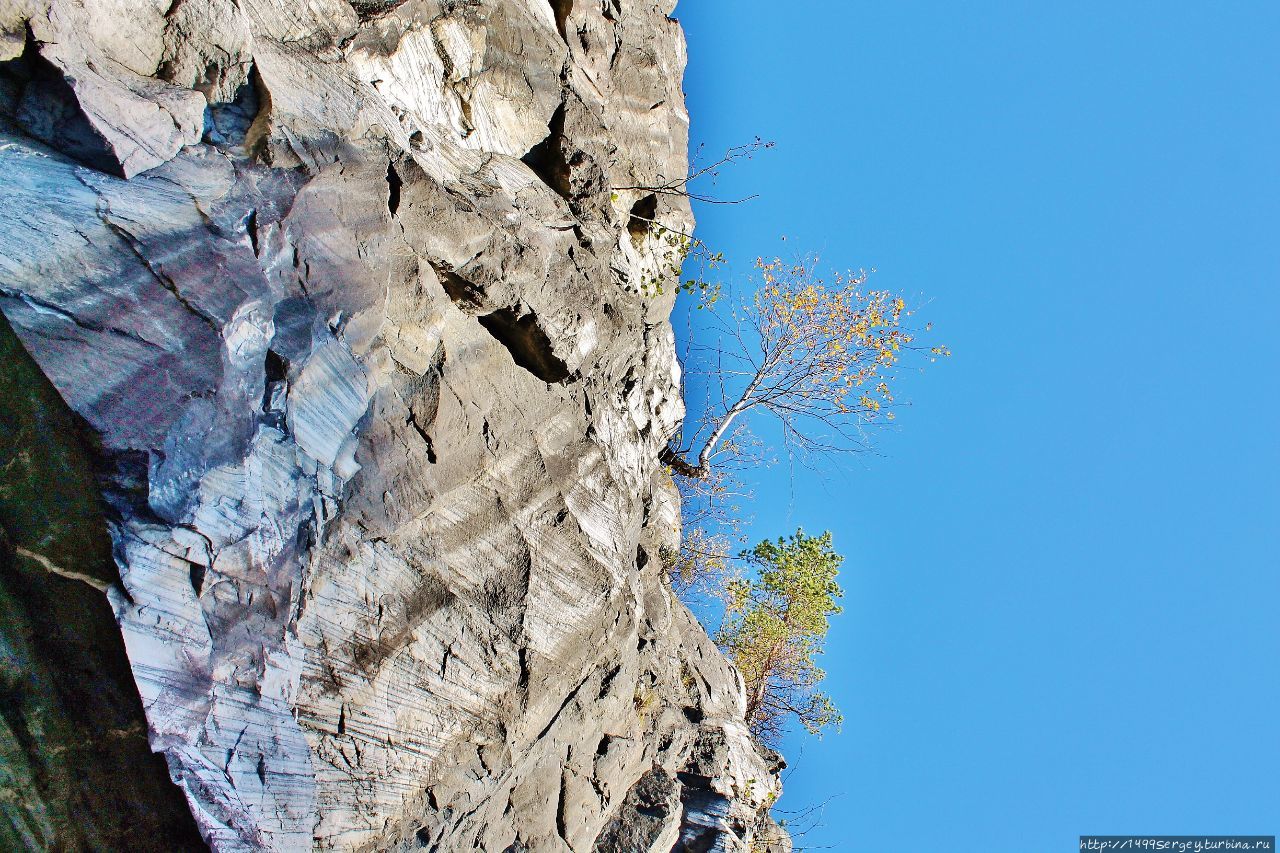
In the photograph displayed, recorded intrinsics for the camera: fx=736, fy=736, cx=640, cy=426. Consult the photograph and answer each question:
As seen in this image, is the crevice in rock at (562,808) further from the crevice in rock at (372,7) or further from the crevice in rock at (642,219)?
the crevice in rock at (372,7)

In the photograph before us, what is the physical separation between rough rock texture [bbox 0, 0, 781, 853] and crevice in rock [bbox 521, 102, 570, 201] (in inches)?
1.7

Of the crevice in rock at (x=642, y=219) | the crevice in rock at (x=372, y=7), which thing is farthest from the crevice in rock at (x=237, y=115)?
the crevice in rock at (x=642, y=219)

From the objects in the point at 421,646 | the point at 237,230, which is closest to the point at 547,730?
the point at 421,646

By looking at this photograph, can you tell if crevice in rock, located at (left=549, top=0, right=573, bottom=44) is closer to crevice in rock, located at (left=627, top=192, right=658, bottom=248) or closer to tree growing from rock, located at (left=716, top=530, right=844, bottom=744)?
crevice in rock, located at (left=627, top=192, right=658, bottom=248)

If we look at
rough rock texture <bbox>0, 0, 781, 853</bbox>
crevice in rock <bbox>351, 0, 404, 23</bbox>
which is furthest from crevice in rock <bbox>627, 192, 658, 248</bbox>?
crevice in rock <bbox>351, 0, 404, 23</bbox>

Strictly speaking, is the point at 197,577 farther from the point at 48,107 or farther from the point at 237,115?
the point at 237,115

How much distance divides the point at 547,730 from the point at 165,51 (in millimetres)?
7472

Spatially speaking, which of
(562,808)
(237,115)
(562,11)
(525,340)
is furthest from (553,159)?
(562,808)

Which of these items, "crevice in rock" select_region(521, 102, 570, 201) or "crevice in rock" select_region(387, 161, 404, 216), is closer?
"crevice in rock" select_region(387, 161, 404, 216)

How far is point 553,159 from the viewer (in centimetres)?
998

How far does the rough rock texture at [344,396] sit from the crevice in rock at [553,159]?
0.04 m

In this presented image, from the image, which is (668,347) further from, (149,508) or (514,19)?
(149,508)

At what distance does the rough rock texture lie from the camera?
4.75 meters

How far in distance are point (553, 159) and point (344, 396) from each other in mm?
5294
